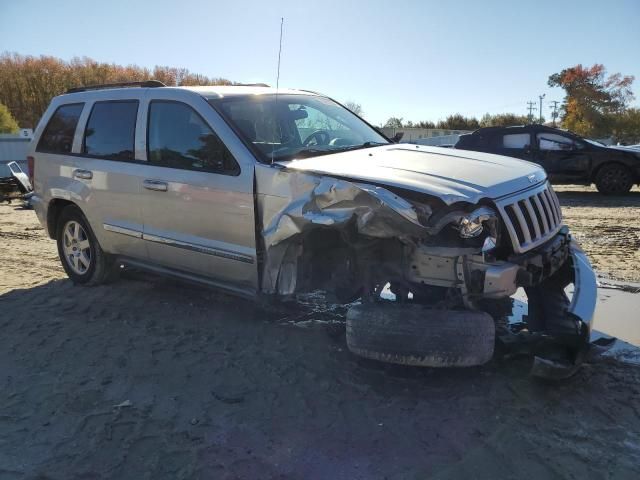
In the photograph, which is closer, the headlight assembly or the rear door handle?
the headlight assembly

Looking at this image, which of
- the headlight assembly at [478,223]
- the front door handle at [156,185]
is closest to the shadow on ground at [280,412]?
the headlight assembly at [478,223]

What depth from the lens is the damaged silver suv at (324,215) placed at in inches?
130

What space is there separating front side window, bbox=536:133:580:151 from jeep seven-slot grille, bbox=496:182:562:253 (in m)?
9.90

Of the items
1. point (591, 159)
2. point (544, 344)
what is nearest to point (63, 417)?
point (544, 344)

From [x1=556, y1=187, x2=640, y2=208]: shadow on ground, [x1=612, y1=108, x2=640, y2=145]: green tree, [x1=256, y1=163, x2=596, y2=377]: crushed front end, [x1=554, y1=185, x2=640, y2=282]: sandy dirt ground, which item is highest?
[x1=612, y1=108, x2=640, y2=145]: green tree

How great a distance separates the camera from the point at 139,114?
497cm

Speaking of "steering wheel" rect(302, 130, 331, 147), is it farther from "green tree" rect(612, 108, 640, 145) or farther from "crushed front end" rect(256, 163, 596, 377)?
"green tree" rect(612, 108, 640, 145)

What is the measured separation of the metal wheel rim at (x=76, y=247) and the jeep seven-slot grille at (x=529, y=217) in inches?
168

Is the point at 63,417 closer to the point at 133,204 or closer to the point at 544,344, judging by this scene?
the point at 133,204

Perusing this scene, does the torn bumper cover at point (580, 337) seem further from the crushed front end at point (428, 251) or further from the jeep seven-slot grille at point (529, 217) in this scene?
the jeep seven-slot grille at point (529, 217)

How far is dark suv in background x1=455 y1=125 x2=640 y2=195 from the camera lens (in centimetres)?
1272

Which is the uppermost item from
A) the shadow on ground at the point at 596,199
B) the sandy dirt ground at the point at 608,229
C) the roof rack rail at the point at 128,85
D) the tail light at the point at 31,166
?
the roof rack rail at the point at 128,85

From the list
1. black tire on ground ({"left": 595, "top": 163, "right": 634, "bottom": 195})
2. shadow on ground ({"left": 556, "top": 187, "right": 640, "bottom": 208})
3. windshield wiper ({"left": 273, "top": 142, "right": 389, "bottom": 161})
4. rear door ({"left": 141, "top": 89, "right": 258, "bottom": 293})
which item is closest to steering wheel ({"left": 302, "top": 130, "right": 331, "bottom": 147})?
windshield wiper ({"left": 273, "top": 142, "right": 389, "bottom": 161})

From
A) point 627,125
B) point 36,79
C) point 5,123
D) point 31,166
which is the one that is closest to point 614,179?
point 31,166
